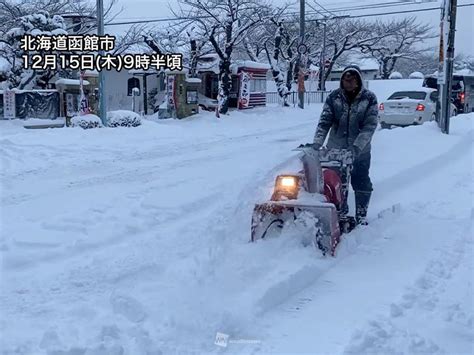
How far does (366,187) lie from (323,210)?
5.04ft

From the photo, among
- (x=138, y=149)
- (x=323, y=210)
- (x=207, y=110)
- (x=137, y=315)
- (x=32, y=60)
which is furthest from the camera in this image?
(x=207, y=110)

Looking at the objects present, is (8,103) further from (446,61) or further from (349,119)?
(349,119)

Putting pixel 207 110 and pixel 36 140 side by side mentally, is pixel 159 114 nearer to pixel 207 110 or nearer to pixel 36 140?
pixel 207 110

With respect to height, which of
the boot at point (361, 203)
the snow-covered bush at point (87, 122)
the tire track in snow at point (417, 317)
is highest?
the snow-covered bush at point (87, 122)

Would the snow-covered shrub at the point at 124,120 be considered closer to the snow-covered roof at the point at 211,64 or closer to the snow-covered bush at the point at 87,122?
the snow-covered bush at the point at 87,122

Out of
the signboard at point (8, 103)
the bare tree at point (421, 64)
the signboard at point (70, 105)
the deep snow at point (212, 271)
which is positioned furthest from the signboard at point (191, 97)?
the bare tree at point (421, 64)

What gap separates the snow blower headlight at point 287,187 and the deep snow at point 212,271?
39cm

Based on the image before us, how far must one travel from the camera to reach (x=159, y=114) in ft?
80.2

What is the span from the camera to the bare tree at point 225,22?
84.2 ft

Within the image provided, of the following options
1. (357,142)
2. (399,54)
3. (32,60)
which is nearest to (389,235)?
(357,142)

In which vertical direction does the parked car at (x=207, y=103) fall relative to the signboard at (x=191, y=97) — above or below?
below

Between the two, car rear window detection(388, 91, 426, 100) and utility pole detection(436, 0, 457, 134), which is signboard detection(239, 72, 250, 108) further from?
utility pole detection(436, 0, 457, 134)

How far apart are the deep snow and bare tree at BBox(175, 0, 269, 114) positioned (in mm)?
16514

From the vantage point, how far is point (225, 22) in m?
25.9
